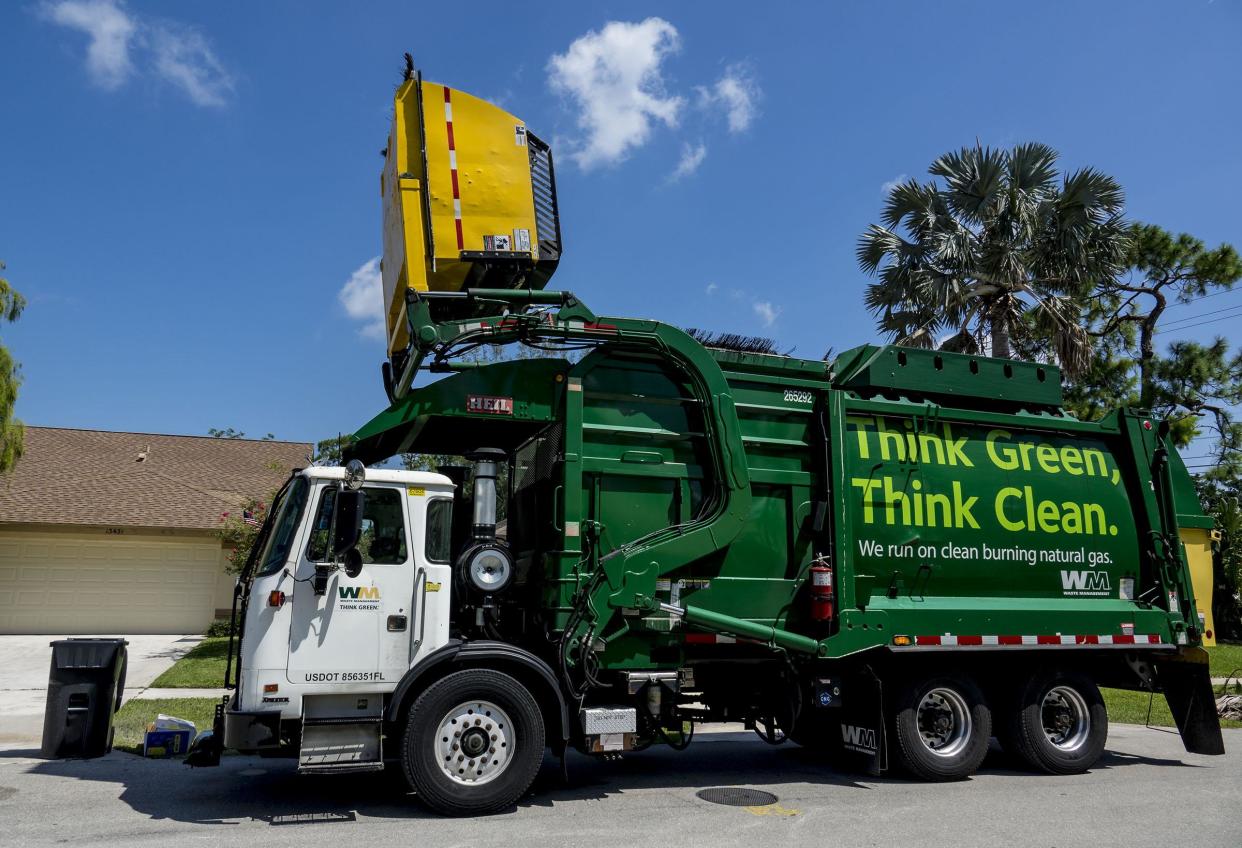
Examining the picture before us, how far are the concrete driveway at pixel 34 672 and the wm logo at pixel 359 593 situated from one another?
16.8 ft

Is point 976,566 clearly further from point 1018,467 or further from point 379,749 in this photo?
point 379,749

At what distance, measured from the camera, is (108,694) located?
325 inches

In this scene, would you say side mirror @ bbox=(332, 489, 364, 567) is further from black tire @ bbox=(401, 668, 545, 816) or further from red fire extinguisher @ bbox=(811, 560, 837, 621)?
red fire extinguisher @ bbox=(811, 560, 837, 621)

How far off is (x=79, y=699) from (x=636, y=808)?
5204 mm

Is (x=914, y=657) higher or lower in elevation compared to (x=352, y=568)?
lower

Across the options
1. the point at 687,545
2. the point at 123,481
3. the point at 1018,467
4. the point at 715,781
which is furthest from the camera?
the point at 123,481

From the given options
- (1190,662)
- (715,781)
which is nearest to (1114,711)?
(1190,662)

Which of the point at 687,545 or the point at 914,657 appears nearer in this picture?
the point at 687,545

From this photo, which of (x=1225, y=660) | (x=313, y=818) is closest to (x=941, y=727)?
(x=313, y=818)

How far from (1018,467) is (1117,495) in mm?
1219

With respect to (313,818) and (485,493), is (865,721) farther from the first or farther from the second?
(313,818)

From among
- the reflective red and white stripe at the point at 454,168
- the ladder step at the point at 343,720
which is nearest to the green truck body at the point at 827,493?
the reflective red and white stripe at the point at 454,168

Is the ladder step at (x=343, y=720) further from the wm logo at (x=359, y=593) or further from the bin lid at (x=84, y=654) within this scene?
→ the bin lid at (x=84, y=654)

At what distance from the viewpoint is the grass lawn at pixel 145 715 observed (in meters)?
9.22
